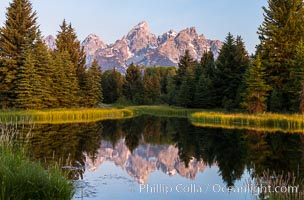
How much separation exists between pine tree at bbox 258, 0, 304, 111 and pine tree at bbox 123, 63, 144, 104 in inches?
1503

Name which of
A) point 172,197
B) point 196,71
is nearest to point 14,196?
point 172,197

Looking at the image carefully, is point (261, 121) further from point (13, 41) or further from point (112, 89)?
point (112, 89)

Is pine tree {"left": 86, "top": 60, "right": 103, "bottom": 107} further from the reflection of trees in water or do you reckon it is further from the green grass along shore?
the reflection of trees in water

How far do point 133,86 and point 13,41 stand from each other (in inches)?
1520

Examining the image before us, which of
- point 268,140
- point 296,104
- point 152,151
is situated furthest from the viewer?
point 296,104

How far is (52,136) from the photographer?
20.9 meters

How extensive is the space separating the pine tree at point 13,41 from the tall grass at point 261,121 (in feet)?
61.4

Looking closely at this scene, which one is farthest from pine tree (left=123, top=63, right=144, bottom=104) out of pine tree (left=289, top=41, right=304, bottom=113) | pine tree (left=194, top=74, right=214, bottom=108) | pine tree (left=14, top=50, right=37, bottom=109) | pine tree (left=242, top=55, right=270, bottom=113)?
pine tree (left=289, top=41, right=304, bottom=113)

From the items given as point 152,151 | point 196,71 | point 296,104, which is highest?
point 196,71

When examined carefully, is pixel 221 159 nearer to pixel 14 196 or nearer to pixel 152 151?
pixel 152 151

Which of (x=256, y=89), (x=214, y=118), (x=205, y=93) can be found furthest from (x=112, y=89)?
(x=256, y=89)

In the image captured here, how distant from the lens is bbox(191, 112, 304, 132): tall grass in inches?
1030

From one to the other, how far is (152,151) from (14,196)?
12.1 m

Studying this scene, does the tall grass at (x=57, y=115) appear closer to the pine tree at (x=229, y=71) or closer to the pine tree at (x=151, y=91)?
the pine tree at (x=229, y=71)
